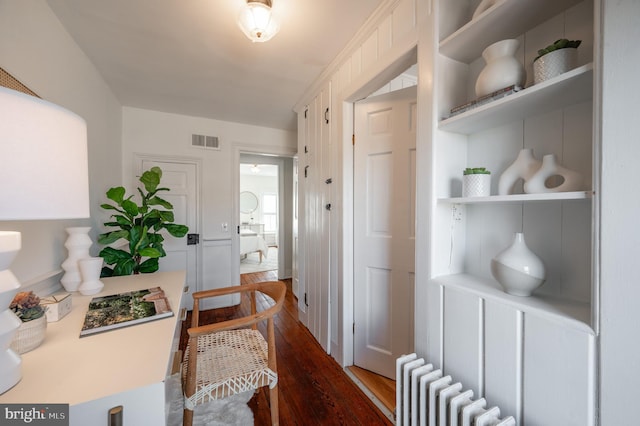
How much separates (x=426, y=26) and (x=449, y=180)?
0.76m

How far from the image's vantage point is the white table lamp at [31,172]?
52 centimetres

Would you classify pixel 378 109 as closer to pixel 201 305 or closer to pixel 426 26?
pixel 426 26

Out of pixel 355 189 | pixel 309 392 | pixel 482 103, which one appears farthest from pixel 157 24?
pixel 309 392

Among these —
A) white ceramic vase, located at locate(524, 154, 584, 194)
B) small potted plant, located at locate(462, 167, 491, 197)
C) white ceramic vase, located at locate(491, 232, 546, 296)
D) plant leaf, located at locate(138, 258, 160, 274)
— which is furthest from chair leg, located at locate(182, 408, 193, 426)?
white ceramic vase, located at locate(524, 154, 584, 194)

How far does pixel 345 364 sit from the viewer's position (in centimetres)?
193

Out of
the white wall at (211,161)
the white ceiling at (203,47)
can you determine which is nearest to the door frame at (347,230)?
the white ceiling at (203,47)

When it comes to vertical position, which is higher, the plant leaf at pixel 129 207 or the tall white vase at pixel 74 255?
the plant leaf at pixel 129 207

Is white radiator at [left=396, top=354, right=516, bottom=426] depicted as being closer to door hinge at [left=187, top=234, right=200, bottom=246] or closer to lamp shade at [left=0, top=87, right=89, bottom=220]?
lamp shade at [left=0, top=87, right=89, bottom=220]

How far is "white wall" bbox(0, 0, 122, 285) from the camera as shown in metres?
1.16

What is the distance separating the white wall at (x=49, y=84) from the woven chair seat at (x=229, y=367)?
3.11ft

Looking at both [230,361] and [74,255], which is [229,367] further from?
[74,255]

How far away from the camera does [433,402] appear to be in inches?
37.2

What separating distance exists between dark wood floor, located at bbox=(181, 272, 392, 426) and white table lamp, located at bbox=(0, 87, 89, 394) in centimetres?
138

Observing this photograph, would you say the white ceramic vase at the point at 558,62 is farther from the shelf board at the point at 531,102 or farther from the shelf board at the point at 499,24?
the shelf board at the point at 499,24
